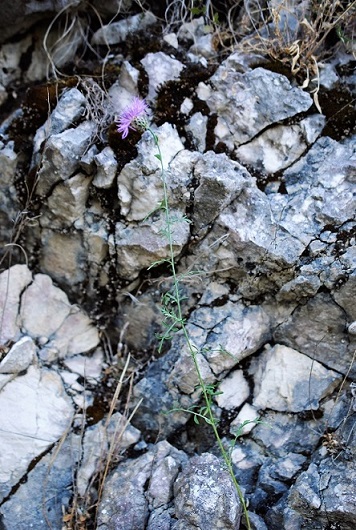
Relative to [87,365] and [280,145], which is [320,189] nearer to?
[280,145]

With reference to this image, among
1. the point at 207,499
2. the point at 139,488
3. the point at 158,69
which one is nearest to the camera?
the point at 207,499

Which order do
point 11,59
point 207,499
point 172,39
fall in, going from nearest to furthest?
point 207,499
point 172,39
point 11,59

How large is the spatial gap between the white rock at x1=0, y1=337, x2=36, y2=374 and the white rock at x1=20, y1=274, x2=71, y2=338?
0.46ft

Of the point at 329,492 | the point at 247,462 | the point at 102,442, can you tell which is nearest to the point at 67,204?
the point at 102,442

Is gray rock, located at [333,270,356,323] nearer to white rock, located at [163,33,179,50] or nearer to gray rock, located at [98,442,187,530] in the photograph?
gray rock, located at [98,442,187,530]

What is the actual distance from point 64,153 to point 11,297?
86 cm

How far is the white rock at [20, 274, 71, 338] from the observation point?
2980 millimetres

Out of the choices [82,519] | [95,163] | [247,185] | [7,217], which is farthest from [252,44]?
[82,519]

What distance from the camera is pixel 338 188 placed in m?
2.70

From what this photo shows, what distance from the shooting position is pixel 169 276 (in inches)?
113

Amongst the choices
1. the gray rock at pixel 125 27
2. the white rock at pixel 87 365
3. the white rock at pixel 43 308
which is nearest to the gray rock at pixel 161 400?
the white rock at pixel 87 365

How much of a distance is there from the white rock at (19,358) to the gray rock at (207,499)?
→ 3.35ft

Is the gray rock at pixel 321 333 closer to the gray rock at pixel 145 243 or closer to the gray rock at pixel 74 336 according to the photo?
the gray rock at pixel 145 243

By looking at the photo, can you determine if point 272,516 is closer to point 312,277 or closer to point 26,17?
point 312,277
